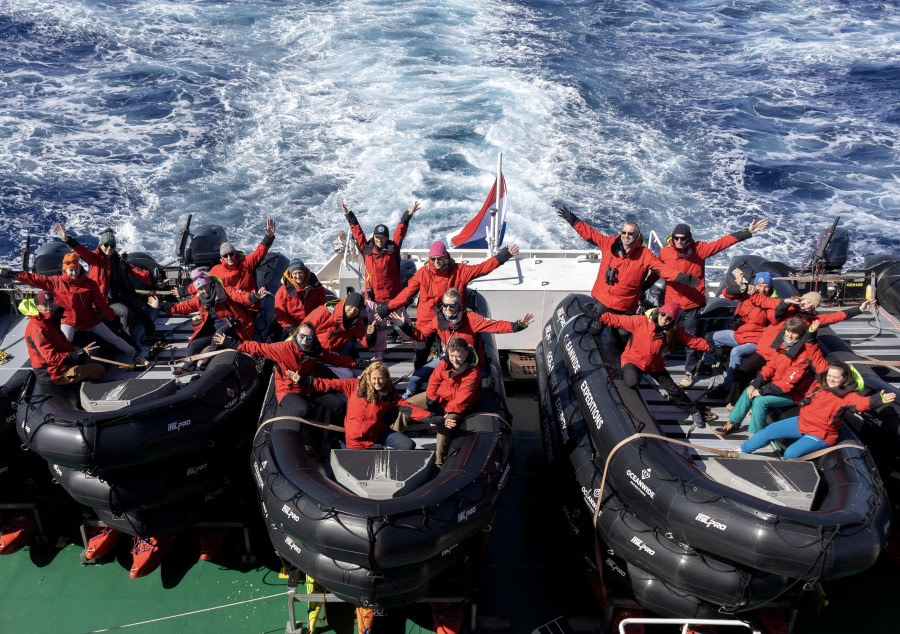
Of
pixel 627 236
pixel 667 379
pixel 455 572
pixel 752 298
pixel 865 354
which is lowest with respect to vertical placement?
pixel 455 572

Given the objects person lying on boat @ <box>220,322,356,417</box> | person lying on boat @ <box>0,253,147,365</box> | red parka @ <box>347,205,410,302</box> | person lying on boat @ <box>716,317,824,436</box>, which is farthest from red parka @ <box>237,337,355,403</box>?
person lying on boat @ <box>716,317,824,436</box>

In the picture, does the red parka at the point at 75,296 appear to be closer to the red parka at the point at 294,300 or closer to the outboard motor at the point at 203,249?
the red parka at the point at 294,300

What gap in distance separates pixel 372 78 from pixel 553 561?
615 inches

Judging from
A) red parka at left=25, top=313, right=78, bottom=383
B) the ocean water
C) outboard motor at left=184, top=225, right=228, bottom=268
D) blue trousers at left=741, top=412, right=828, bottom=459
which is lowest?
the ocean water

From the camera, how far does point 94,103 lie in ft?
61.9

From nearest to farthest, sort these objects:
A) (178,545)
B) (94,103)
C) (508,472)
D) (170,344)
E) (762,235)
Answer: (508,472) → (178,545) → (170,344) → (762,235) → (94,103)

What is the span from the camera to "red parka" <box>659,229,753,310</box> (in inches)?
295

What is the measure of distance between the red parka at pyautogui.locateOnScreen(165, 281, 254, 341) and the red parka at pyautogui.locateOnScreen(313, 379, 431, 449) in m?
1.59

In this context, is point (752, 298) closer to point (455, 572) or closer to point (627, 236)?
point (627, 236)

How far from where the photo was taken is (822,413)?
5.95 metres

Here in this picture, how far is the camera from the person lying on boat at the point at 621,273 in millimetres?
7379

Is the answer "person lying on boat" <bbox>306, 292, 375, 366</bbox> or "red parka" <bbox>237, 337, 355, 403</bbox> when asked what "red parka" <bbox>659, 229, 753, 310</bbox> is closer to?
"person lying on boat" <bbox>306, 292, 375, 366</bbox>

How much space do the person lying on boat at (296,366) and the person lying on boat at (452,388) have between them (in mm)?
946

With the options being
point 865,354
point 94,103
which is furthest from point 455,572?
point 94,103
